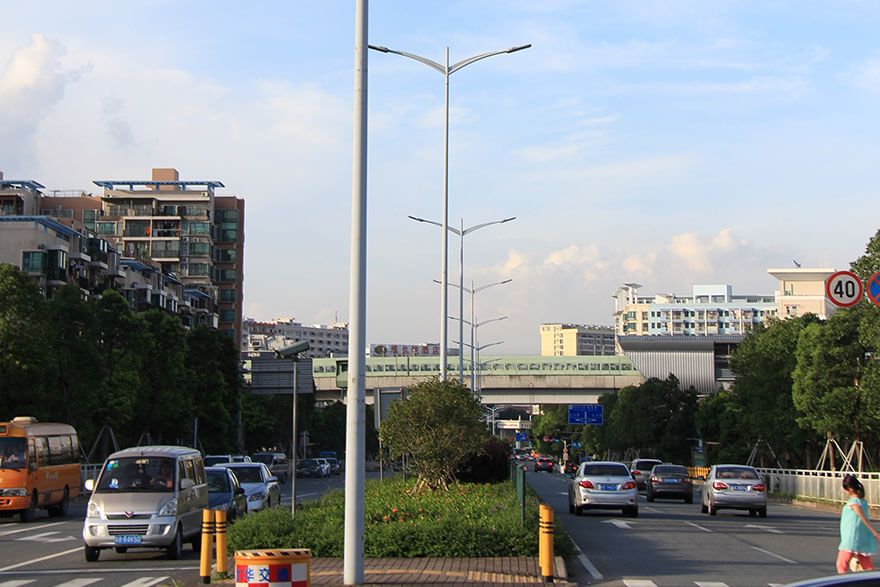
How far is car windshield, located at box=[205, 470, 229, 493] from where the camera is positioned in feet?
78.8

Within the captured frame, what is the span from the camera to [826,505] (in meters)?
43.0

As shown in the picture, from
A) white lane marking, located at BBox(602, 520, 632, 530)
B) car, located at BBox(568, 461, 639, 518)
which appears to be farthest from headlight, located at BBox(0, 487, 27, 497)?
white lane marking, located at BBox(602, 520, 632, 530)

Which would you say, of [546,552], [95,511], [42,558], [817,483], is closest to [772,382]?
[817,483]

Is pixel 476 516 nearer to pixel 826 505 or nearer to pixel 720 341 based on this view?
pixel 826 505

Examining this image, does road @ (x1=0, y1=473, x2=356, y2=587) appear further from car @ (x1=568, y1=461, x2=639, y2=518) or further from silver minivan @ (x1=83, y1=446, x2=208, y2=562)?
car @ (x1=568, y1=461, x2=639, y2=518)

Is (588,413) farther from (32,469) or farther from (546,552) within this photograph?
(546,552)

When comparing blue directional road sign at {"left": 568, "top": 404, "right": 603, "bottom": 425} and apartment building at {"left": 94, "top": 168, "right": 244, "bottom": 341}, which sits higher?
apartment building at {"left": 94, "top": 168, "right": 244, "bottom": 341}

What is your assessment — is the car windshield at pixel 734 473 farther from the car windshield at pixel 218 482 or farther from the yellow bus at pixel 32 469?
the yellow bus at pixel 32 469

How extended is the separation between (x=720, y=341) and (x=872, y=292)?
65851 mm

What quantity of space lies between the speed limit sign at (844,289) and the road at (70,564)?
1421 cm

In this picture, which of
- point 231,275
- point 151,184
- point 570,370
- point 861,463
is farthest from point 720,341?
point 151,184

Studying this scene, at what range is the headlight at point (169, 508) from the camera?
62.0 feet

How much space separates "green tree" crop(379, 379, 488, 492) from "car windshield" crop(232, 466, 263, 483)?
132 inches

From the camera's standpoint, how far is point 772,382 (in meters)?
54.8
